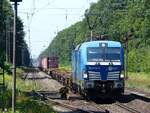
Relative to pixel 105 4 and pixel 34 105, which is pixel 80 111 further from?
pixel 105 4

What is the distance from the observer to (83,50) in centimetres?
2966

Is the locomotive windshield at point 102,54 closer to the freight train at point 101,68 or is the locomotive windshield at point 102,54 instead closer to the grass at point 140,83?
the freight train at point 101,68

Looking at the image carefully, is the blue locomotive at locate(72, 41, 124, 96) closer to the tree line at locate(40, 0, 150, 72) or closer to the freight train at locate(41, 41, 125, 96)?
the freight train at locate(41, 41, 125, 96)

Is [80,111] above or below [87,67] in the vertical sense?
below

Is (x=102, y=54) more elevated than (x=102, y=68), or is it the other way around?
(x=102, y=54)

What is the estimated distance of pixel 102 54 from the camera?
2947 cm

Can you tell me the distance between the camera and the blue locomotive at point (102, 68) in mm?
28844

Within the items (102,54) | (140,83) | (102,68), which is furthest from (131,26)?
(102,68)

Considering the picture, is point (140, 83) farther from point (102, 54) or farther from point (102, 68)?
point (102, 68)

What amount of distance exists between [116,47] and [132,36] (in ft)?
206

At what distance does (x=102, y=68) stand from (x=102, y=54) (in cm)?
89

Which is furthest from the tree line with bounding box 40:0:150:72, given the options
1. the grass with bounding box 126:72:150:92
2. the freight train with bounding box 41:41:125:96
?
the freight train with bounding box 41:41:125:96

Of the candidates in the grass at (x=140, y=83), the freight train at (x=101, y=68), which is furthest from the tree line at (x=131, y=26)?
the freight train at (x=101, y=68)

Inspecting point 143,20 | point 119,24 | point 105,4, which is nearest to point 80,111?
point 143,20
